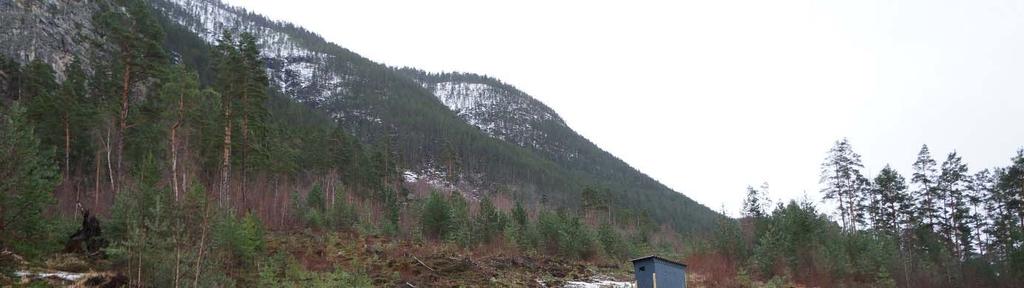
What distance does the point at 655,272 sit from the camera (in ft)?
64.0

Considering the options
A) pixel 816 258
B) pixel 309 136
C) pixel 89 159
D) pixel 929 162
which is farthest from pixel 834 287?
pixel 309 136

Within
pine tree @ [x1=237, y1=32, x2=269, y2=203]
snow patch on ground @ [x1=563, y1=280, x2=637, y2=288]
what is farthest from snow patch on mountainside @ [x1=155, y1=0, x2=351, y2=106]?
snow patch on ground @ [x1=563, y1=280, x2=637, y2=288]

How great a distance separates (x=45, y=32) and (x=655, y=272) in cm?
6930

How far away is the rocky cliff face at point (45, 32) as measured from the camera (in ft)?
189

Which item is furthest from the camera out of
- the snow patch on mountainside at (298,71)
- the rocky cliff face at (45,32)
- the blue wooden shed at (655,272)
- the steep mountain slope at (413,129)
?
the snow patch on mountainside at (298,71)

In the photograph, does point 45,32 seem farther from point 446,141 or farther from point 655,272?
point 655,272

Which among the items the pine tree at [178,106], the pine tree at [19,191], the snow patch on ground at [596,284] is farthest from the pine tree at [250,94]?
the pine tree at [19,191]

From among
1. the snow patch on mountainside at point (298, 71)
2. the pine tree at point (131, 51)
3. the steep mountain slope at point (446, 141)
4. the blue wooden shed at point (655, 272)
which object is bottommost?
the blue wooden shed at point (655, 272)

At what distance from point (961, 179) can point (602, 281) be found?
29316 mm

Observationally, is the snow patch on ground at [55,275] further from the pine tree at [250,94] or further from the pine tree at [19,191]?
the pine tree at [250,94]

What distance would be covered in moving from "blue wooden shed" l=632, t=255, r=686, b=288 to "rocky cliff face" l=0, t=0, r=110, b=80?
5242 cm

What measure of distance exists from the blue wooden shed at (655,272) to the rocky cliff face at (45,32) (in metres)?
52.4

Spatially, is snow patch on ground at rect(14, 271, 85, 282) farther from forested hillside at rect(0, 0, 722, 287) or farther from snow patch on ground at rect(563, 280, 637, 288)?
A: snow patch on ground at rect(563, 280, 637, 288)

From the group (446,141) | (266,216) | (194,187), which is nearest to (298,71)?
(446,141)
